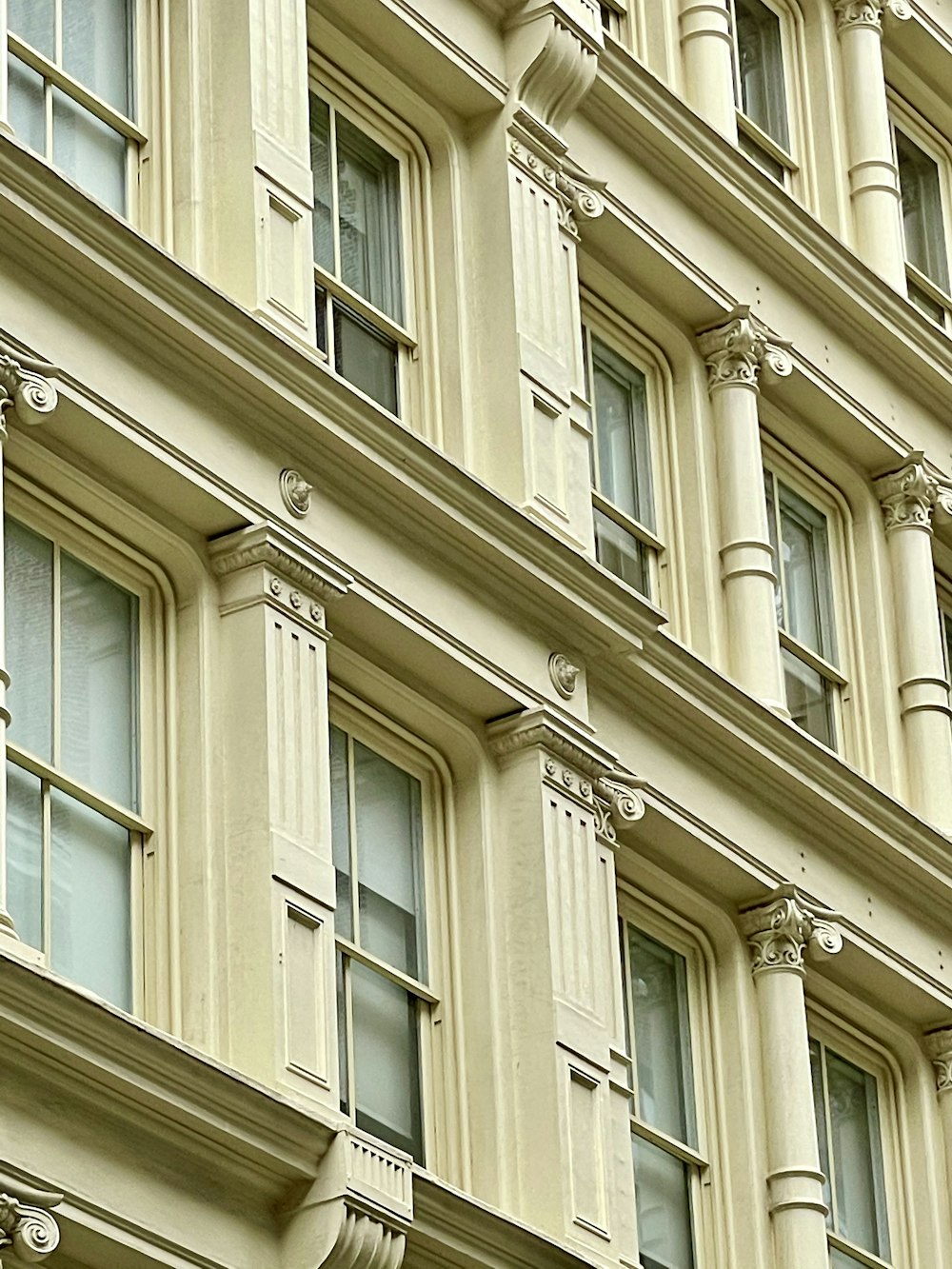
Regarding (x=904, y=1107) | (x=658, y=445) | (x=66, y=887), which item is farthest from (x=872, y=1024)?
(x=66, y=887)

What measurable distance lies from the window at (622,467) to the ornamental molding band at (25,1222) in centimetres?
739

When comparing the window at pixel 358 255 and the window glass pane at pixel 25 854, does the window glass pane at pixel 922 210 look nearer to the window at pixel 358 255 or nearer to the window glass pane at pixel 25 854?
the window at pixel 358 255

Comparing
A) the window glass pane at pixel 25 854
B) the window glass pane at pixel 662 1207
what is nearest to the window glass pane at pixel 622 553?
the window glass pane at pixel 662 1207

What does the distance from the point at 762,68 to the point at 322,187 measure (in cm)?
618

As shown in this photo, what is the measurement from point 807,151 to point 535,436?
19.8ft

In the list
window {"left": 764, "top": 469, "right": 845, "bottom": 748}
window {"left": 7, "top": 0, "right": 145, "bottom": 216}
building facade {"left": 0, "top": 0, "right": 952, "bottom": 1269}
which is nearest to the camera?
building facade {"left": 0, "top": 0, "right": 952, "bottom": 1269}

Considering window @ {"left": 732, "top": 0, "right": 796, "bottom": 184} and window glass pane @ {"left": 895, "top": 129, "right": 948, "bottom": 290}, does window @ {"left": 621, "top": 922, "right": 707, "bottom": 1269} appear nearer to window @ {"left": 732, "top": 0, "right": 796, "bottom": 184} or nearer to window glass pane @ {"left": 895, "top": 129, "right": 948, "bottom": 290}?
window @ {"left": 732, "top": 0, "right": 796, "bottom": 184}

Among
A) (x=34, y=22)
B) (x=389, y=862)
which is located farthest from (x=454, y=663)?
(x=34, y=22)

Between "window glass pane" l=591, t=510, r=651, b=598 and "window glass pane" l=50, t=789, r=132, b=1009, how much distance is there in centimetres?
509

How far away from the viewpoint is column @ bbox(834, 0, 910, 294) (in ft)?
78.3

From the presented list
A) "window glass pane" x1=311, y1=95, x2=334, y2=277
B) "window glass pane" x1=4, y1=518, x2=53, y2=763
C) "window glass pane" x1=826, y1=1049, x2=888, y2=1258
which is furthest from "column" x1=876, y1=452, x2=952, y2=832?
"window glass pane" x1=4, y1=518, x2=53, y2=763

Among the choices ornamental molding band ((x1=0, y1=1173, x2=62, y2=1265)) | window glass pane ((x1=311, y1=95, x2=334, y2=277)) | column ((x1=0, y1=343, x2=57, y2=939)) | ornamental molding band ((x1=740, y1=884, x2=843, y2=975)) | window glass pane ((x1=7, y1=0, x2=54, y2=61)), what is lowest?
ornamental molding band ((x1=0, y1=1173, x2=62, y2=1265))

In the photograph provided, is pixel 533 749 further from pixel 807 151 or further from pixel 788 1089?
pixel 807 151

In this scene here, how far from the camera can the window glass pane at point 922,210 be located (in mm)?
25594
